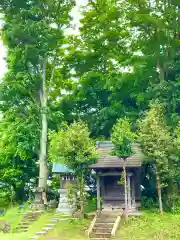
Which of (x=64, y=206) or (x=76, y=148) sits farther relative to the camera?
(x=64, y=206)

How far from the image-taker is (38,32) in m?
28.4

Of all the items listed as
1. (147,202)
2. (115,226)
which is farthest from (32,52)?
(115,226)

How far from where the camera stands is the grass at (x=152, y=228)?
57.4ft

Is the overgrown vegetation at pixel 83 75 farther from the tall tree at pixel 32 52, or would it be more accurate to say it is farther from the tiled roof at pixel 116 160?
the tiled roof at pixel 116 160

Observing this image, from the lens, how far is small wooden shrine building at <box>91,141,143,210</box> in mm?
21908

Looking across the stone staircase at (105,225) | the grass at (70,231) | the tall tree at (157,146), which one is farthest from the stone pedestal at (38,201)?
the tall tree at (157,146)

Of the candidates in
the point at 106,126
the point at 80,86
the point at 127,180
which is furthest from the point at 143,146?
the point at 80,86

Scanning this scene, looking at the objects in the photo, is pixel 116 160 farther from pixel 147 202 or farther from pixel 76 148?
pixel 147 202

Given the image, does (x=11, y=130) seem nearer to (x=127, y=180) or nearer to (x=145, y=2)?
(x=127, y=180)

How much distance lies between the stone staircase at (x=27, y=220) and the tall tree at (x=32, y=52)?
12.5 feet

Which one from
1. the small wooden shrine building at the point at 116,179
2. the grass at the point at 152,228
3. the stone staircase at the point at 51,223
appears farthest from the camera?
the small wooden shrine building at the point at 116,179

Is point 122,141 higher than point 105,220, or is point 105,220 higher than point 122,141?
point 122,141

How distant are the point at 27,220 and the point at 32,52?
46.5 ft

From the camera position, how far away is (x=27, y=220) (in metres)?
22.8
